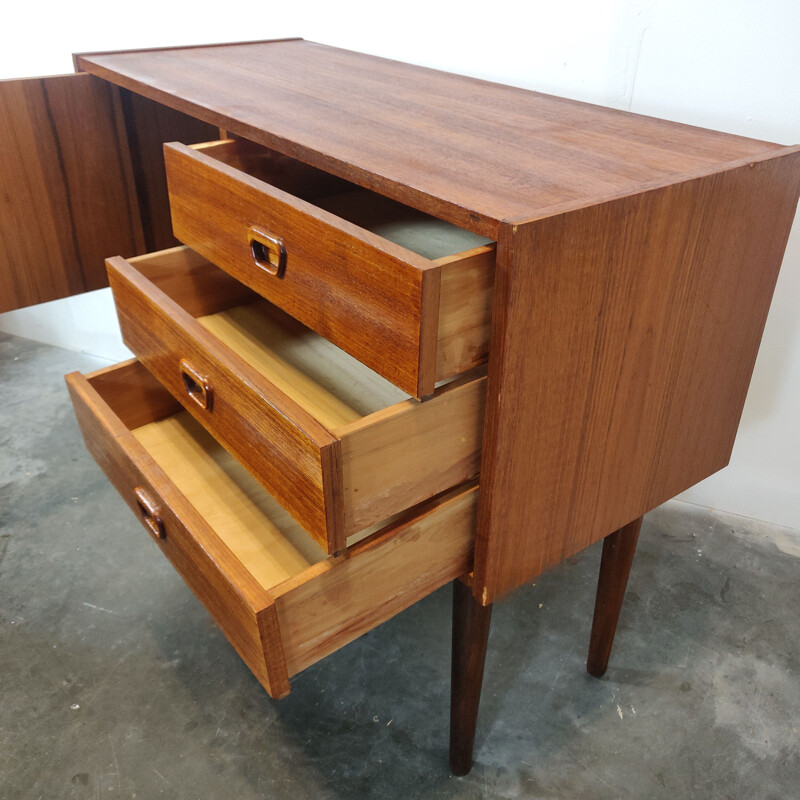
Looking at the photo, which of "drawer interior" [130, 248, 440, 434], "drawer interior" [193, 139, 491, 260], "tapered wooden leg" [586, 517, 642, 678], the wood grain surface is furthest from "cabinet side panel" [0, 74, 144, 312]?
"tapered wooden leg" [586, 517, 642, 678]

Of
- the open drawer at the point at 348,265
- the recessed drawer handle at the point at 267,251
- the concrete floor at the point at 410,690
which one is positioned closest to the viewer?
the open drawer at the point at 348,265

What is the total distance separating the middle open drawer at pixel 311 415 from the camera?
64 cm

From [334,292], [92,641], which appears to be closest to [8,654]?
[92,641]

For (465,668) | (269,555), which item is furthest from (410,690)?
(269,555)

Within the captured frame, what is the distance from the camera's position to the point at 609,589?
41.5 inches

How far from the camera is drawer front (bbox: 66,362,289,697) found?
2.24 ft

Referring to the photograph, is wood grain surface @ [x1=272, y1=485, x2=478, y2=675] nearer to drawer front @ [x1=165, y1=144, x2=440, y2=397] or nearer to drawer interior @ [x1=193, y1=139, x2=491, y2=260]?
drawer front @ [x1=165, y1=144, x2=440, y2=397]

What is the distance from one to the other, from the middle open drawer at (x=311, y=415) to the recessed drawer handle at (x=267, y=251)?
0.09m

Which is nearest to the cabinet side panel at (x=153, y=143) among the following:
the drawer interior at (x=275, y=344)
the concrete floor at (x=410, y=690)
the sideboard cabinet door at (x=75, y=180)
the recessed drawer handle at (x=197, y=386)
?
the sideboard cabinet door at (x=75, y=180)

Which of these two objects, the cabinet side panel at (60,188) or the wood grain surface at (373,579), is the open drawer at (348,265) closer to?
the wood grain surface at (373,579)

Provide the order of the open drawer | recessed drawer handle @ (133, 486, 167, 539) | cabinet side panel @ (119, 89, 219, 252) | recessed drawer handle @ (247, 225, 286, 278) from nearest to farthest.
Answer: the open drawer
recessed drawer handle @ (247, 225, 286, 278)
recessed drawer handle @ (133, 486, 167, 539)
cabinet side panel @ (119, 89, 219, 252)

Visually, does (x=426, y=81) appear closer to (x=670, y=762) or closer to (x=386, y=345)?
(x=386, y=345)

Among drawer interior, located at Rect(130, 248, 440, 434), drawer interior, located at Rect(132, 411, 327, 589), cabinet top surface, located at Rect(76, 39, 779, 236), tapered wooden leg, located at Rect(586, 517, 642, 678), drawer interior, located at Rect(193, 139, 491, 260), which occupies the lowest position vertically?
tapered wooden leg, located at Rect(586, 517, 642, 678)

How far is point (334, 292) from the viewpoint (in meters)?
0.68
